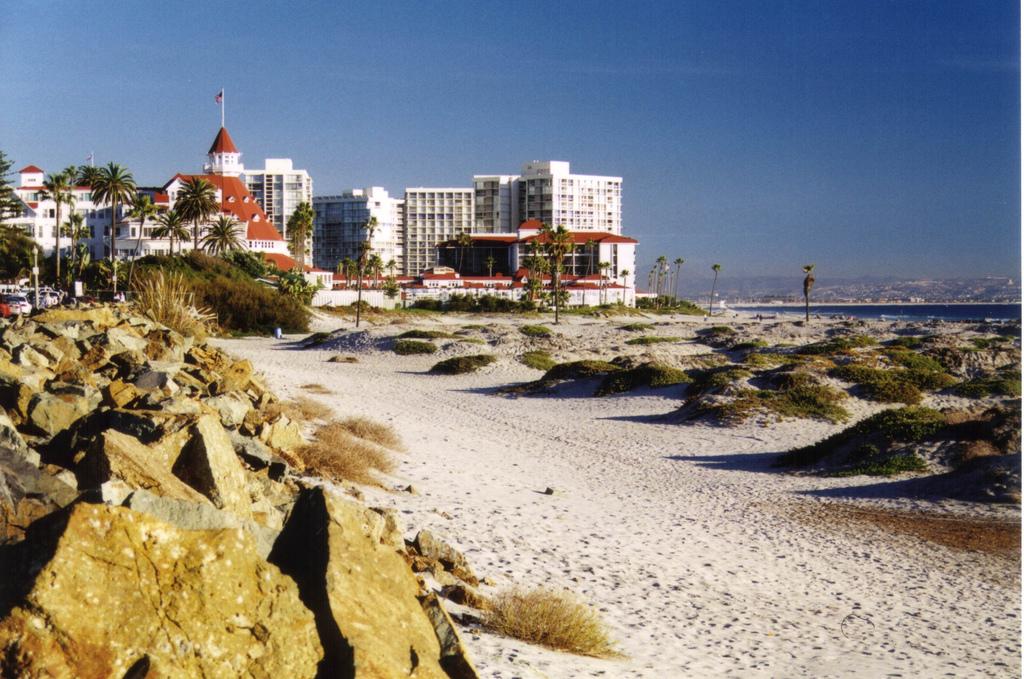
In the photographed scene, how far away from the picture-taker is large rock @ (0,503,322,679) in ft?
13.7

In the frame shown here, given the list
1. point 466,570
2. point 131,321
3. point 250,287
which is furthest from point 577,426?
point 250,287

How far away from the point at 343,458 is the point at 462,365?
86.4ft

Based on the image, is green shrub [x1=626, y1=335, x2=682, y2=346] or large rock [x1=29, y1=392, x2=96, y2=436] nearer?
large rock [x1=29, y1=392, x2=96, y2=436]

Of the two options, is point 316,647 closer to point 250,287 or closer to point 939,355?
point 939,355

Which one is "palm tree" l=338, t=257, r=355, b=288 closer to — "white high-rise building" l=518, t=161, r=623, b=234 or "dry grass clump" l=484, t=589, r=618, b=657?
"white high-rise building" l=518, t=161, r=623, b=234

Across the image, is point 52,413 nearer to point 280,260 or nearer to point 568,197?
point 280,260

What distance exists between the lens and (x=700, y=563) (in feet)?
38.9

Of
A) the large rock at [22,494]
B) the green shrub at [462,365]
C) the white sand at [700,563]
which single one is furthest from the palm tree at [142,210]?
the large rock at [22,494]

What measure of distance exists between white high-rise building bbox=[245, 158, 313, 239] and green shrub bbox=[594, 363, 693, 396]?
137287 millimetres

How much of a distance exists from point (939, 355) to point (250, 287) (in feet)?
120

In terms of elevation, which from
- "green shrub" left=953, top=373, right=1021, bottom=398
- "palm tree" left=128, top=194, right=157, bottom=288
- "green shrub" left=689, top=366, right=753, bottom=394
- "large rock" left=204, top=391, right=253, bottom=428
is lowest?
"green shrub" left=953, top=373, right=1021, bottom=398

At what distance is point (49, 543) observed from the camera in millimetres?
4270

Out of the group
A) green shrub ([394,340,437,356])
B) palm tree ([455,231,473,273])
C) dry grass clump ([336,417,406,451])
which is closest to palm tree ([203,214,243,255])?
green shrub ([394,340,437,356])

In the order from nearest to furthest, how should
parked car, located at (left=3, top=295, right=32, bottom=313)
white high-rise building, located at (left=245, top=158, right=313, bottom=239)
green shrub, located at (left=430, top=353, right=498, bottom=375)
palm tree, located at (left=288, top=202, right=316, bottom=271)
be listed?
1. green shrub, located at (left=430, top=353, right=498, bottom=375)
2. parked car, located at (left=3, top=295, right=32, bottom=313)
3. palm tree, located at (left=288, top=202, right=316, bottom=271)
4. white high-rise building, located at (left=245, top=158, right=313, bottom=239)
